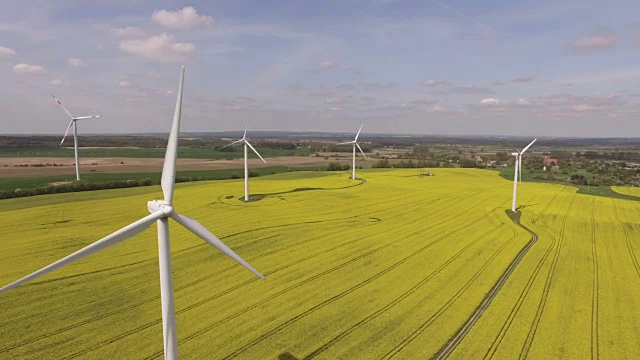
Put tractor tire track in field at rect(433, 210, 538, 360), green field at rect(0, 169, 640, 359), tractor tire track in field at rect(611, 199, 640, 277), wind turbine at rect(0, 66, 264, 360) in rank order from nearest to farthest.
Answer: wind turbine at rect(0, 66, 264, 360), tractor tire track in field at rect(433, 210, 538, 360), green field at rect(0, 169, 640, 359), tractor tire track in field at rect(611, 199, 640, 277)

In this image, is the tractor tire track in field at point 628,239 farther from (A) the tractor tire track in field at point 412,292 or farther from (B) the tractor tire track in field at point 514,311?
(A) the tractor tire track in field at point 412,292

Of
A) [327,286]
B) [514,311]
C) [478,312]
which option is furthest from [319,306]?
[514,311]

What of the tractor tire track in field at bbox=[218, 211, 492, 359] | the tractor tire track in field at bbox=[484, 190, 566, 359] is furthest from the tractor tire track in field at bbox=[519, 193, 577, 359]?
the tractor tire track in field at bbox=[218, 211, 492, 359]

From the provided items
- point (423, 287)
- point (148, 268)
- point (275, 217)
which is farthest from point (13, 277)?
point (423, 287)

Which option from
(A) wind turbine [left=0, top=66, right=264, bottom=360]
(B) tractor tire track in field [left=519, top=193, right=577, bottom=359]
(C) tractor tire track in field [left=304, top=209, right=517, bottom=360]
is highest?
(A) wind turbine [left=0, top=66, right=264, bottom=360]

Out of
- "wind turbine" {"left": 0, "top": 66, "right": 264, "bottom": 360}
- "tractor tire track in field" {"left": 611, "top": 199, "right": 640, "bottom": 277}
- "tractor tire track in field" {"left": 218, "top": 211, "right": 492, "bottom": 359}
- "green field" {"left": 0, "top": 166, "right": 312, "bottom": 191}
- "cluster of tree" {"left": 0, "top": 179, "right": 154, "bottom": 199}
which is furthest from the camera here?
"green field" {"left": 0, "top": 166, "right": 312, "bottom": 191}

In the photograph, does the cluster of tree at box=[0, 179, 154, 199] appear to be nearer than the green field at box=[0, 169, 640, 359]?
No

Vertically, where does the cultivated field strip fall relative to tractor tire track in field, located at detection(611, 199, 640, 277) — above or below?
above

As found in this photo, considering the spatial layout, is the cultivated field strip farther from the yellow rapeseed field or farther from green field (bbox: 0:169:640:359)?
the yellow rapeseed field

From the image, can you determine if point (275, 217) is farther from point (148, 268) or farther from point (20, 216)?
point (20, 216)
